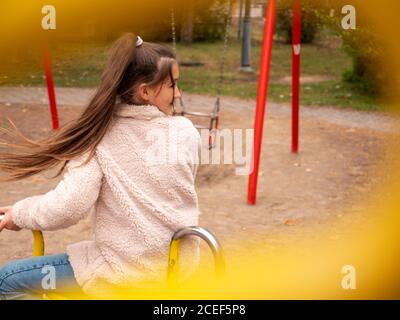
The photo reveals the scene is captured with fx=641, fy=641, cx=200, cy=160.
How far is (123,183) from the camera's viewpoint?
5.54 feet

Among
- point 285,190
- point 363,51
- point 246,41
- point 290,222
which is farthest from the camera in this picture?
point 246,41

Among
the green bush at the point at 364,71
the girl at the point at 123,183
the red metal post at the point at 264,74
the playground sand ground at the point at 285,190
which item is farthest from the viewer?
the green bush at the point at 364,71

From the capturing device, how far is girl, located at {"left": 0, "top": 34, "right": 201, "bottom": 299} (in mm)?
1684

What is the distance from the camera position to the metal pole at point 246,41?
10.9 meters

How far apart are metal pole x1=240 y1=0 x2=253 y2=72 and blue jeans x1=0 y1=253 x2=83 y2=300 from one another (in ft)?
29.8

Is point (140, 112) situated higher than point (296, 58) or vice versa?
point (140, 112)

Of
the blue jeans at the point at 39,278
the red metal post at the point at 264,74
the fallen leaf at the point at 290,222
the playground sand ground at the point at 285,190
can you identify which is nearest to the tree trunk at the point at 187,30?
the playground sand ground at the point at 285,190

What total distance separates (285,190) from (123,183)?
11.1ft

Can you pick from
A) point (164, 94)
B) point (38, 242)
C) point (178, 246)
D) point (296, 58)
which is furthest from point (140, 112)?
point (296, 58)

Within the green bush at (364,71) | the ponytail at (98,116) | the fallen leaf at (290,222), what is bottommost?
the fallen leaf at (290,222)

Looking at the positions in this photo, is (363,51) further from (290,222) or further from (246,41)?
(290,222)

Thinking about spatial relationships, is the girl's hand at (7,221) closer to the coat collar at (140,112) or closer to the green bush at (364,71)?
the coat collar at (140,112)

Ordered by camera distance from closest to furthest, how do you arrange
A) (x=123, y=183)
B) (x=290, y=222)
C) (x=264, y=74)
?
(x=123, y=183)
(x=290, y=222)
(x=264, y=74)

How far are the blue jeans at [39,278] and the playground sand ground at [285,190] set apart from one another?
5.71ft
